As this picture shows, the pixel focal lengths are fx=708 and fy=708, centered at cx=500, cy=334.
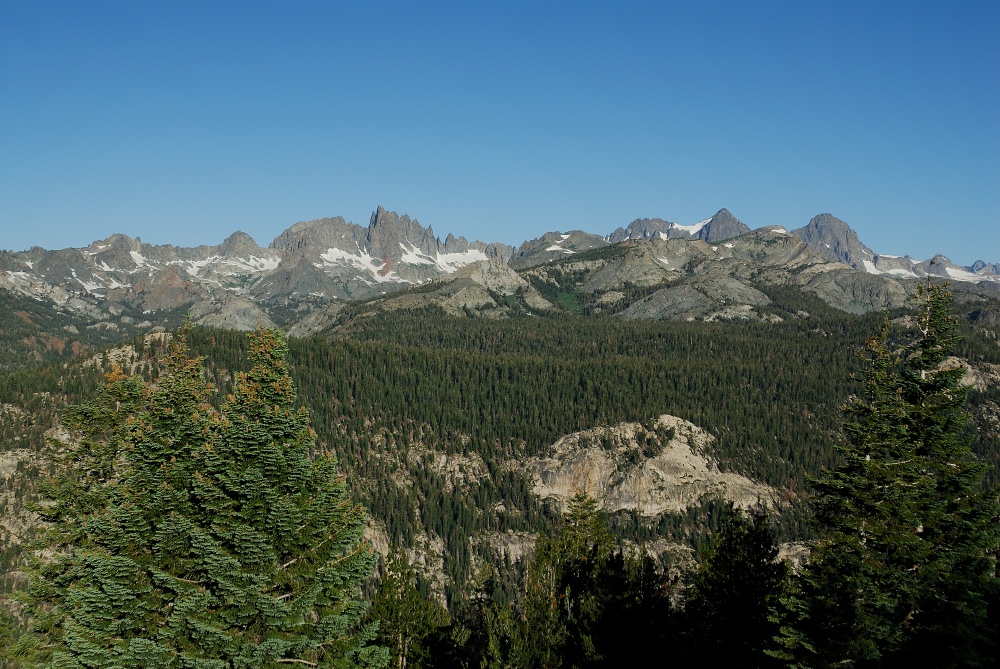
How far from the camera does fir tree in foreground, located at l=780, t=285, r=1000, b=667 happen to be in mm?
26734

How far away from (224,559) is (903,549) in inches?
978

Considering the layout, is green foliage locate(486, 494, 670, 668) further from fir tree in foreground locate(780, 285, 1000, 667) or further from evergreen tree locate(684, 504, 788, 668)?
fir tree in foreground locate(780, 285, 1000, 667)

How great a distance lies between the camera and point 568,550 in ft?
185

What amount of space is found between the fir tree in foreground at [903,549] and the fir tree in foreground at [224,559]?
687 inches

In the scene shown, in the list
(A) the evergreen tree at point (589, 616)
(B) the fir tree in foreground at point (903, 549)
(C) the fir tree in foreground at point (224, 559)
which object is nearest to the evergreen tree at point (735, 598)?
(A) the evergreen tree at point (589, 616)

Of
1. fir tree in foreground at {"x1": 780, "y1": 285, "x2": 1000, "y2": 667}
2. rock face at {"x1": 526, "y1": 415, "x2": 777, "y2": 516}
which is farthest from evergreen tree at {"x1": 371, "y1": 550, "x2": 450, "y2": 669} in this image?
rock face at {"x1": 526, "y1": 415, "x2": 777, "y2": 516}

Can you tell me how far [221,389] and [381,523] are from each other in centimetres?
5466

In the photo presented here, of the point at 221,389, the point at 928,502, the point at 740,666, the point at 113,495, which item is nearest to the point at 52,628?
the point at 113,495

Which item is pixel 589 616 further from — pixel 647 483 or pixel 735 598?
pixel 647 483

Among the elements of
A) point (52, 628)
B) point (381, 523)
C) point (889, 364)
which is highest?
point (889, 364)

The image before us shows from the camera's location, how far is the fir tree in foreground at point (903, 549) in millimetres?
26734

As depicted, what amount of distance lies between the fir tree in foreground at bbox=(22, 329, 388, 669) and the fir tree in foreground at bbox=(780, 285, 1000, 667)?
1744 centimetres

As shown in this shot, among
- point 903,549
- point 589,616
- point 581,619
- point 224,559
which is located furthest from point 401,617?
point 903,549

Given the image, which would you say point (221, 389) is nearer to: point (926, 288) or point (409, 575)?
point (409, 575)
